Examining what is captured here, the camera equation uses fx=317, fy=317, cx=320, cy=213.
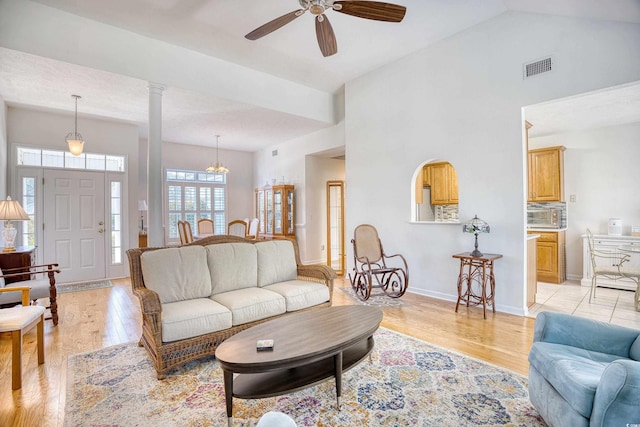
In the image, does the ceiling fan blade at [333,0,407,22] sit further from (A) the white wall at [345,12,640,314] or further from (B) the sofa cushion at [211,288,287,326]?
(B) the sofa cushion at [211,288,287,326]

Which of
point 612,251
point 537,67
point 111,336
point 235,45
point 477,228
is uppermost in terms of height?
point 235,45

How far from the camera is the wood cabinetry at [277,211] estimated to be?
741cm

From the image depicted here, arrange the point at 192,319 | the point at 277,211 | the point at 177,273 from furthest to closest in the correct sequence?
the point at 277,211, the point at 177,273, the point at 192,319

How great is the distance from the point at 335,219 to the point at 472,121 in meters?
4.28

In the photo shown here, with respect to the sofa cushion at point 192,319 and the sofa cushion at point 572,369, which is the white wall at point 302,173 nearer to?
the sofa cushion at point 192,319

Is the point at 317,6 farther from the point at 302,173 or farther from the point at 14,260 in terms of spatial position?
the point at 302,173

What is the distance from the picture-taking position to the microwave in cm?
575

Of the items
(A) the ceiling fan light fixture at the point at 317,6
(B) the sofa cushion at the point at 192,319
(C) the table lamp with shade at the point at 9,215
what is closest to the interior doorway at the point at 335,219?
(B) the sofa cushion at the point at 192,319

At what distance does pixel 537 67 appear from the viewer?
356cm

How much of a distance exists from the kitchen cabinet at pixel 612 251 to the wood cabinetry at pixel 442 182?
7.04ft

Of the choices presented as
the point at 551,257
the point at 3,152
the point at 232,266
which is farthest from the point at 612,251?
the point at 3,152

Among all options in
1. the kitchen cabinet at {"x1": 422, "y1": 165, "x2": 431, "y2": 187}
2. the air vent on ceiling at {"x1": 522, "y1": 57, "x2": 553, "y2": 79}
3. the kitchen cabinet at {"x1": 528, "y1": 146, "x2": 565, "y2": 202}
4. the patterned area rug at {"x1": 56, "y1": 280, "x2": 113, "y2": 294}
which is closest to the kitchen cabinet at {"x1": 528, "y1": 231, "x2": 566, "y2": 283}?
the kitchen cabinet at {"x1": 528, "y1": 146, "x2": 565, "y2": 202}

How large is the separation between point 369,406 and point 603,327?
148cm

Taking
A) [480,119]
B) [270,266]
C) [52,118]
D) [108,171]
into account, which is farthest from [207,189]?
[480,119]
